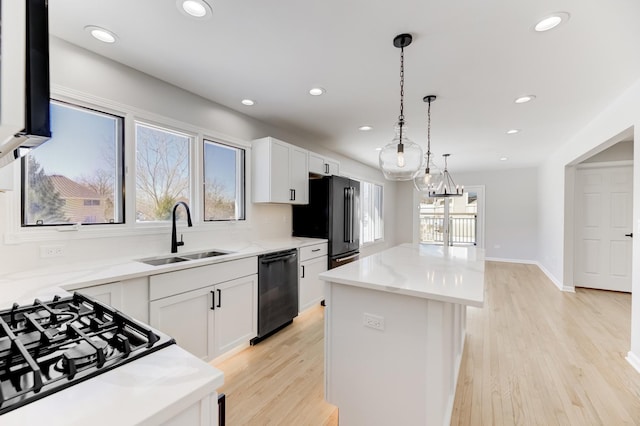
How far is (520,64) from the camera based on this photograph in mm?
2223

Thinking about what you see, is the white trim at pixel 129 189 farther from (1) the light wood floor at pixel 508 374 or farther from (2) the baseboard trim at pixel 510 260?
(2) the baseboard trim at pixel 510 260

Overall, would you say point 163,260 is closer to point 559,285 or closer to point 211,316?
point 211,316

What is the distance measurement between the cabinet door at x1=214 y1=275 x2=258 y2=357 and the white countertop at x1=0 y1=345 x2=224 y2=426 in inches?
67.8

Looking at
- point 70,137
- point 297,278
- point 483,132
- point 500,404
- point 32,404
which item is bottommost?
point 500,404

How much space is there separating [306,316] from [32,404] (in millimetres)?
3114

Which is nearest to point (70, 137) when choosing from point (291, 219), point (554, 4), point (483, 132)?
point (291, 219)

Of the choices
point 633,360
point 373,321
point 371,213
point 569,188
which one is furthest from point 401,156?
point 371,213

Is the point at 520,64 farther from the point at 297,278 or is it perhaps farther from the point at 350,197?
the point at 297,278

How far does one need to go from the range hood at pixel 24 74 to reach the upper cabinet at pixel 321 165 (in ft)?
11.2

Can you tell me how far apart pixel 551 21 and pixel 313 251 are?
2.86 m

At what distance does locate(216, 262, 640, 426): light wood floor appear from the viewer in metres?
1.84

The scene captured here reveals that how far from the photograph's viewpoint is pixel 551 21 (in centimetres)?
172

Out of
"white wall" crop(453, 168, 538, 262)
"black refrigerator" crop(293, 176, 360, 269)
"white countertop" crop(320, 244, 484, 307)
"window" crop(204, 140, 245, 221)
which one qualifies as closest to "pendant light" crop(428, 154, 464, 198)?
"white countertop" crop(320, 244, 484, 307)

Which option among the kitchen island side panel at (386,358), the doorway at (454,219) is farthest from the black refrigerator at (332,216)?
the doorway at (454,219)
